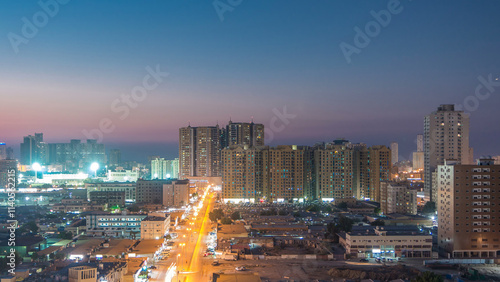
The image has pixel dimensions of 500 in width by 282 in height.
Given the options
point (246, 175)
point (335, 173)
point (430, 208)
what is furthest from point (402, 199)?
point (246, 175)

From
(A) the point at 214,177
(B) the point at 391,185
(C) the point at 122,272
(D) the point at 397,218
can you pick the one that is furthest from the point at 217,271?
(A) the point at 214,177

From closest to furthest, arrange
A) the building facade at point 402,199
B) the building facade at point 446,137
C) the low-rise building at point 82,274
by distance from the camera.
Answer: the low-rise building at point 82,274 → the building facade at point 402,199 → the building facade at point 446,137

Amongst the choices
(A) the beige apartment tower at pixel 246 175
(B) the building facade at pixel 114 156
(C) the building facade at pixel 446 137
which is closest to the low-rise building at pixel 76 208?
(A) the beige apartment tower at pixel 246 175

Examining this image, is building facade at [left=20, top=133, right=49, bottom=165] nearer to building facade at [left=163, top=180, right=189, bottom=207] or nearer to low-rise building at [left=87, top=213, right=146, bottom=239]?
building facade at [left=163, top=180, right=189, bottom=207]

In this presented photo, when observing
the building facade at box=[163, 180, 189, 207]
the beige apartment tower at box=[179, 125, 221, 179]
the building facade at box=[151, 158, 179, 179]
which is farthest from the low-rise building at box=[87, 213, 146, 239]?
the building facade at box=[151, 158, 179, 179]

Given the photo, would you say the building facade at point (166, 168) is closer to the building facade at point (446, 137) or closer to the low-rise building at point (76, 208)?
the low-rise building at point (76, 208)

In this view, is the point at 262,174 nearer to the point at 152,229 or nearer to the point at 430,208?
the point at 430,208

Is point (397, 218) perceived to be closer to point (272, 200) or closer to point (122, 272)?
point (272, 200)
